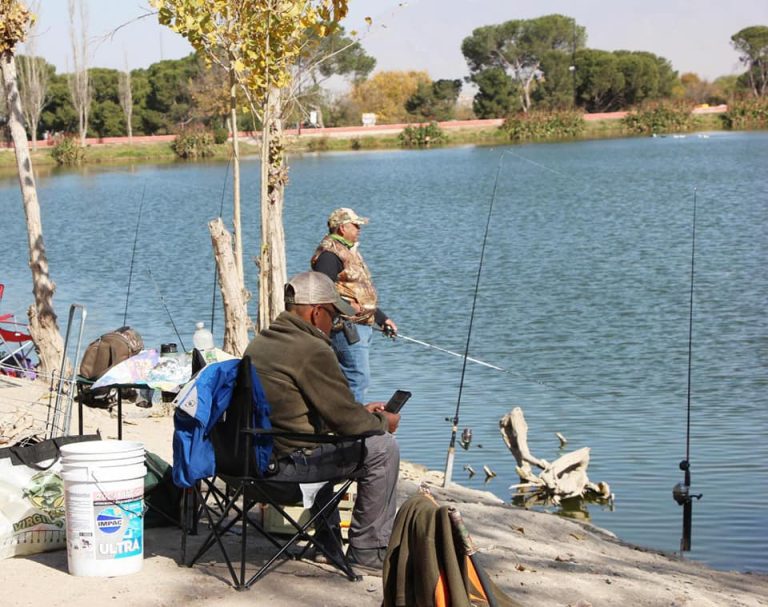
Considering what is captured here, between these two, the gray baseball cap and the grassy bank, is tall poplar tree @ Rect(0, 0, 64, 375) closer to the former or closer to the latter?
the gray baseball cap

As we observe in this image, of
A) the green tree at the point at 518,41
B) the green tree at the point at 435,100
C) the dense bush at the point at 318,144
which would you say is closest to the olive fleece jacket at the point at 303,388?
the dense bush at the point at 318,144

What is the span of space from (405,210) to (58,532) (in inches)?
989

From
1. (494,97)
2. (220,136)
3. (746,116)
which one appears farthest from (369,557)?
(494,97)

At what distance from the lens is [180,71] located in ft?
272

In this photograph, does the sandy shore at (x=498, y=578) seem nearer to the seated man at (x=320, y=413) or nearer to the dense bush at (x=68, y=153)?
the seated man at (x=320, y=413)

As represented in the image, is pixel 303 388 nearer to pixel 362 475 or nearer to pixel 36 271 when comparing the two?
pixel 362 475

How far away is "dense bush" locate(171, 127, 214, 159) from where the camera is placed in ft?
209

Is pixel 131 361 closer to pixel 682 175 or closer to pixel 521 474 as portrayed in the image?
pixel 521 474

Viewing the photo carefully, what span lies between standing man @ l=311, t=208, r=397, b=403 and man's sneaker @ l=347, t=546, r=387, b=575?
2.13 metres

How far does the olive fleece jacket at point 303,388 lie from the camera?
4891 mm

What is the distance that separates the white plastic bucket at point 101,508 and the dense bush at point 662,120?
65.5 metres

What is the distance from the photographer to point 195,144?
64.1 m

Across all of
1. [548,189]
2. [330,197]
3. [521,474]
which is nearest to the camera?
[521,474]

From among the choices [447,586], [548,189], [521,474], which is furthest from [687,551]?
[548,189]
